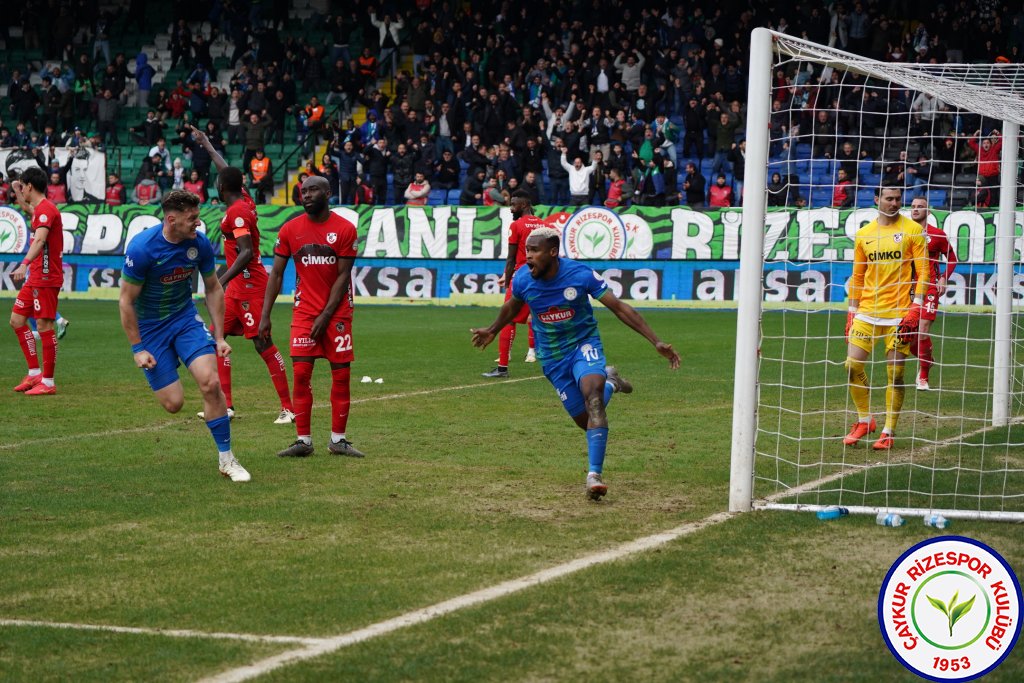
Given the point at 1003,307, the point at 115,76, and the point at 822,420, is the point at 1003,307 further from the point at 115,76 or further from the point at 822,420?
the point at 115,76

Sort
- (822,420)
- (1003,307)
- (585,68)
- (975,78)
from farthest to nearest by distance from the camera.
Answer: (585,68) < (822,420) < (1003,307) < (975,78)

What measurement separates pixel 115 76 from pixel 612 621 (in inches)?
1475

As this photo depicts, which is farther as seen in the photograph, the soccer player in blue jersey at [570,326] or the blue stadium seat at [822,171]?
the blue stadium seat at [822,171]

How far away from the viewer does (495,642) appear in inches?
214

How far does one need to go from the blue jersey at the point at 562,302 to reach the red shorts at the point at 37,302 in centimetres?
810

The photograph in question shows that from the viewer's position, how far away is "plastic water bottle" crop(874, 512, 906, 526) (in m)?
7.68

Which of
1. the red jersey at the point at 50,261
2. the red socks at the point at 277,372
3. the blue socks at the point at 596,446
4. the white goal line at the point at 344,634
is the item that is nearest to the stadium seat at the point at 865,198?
the red jersey at the point at 50,261

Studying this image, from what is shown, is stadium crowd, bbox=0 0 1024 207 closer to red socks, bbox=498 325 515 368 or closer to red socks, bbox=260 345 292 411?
red socks, bbox=498 325 515 368

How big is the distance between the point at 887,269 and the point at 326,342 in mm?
4801

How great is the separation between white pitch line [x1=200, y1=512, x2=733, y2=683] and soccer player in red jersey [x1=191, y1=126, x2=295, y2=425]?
18.3 ft

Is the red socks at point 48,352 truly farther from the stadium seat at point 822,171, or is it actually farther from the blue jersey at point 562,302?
the stadium seat at point 822,171

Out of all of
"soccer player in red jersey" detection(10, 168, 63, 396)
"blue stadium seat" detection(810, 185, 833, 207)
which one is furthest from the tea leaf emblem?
"blue stadium seat" detection(810, 185, 833, 207)

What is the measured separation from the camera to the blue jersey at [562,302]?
890 cm

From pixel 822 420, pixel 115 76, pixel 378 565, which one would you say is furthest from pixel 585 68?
pixel 378 565
